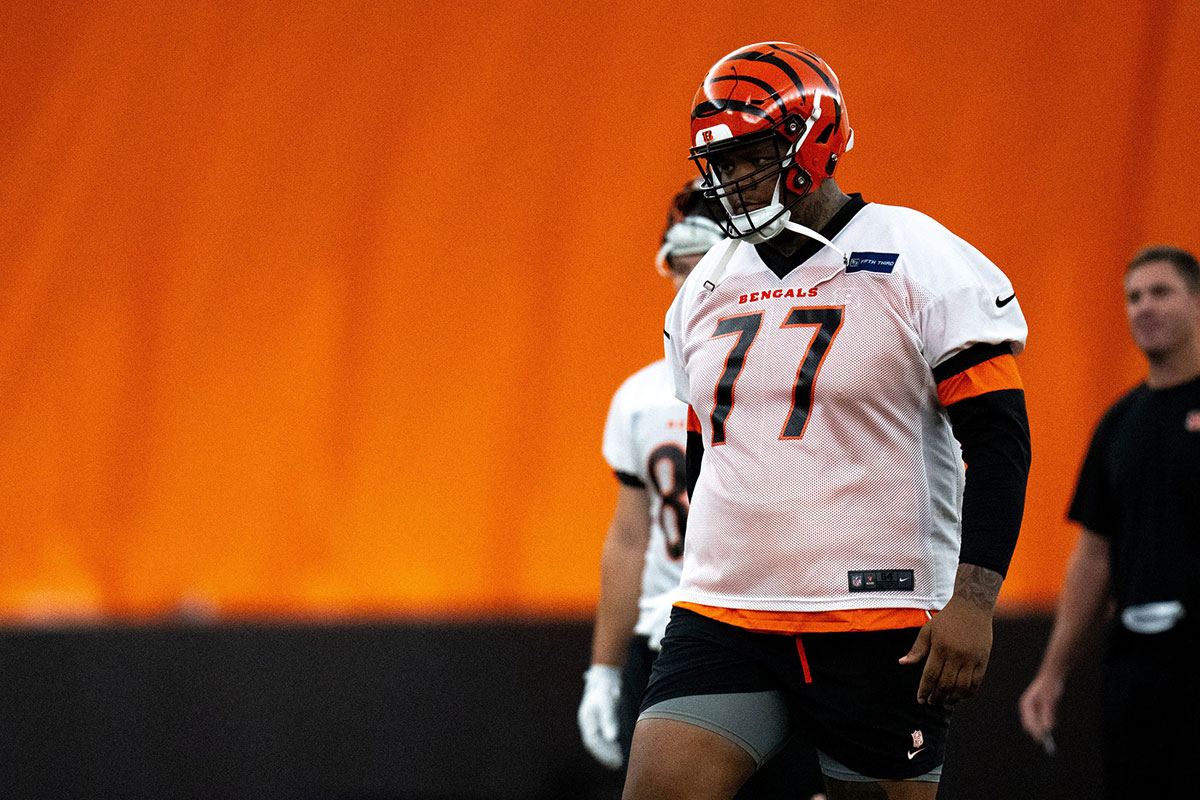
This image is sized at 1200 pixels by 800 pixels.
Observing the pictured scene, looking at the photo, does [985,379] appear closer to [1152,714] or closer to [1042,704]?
[1152,714]

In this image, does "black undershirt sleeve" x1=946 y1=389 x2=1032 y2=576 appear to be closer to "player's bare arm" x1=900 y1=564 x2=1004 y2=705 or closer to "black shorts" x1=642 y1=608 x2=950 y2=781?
"player's bare arm" x1=900 y1=564 x2=1004 y2=705

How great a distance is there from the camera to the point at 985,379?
→ 76.9 inches

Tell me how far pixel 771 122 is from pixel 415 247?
3.10 m

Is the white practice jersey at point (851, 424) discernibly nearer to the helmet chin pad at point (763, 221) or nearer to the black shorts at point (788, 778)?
the helmet chin pad at point (763, 221)

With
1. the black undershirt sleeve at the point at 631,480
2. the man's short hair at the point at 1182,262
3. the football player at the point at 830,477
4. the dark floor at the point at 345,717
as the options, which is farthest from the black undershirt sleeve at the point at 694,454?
the dark floor at the point at 345,717

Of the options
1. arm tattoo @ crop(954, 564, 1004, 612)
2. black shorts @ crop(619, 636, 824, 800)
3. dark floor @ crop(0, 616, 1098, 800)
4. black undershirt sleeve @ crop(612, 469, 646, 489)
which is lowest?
dark floor @ crop(0, 616, 1098, 800)

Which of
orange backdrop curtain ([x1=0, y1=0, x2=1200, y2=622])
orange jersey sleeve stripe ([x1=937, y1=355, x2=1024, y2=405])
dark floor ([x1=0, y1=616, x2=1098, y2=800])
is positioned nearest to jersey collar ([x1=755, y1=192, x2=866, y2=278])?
orange jersey sleeve stripe ([x1=937, y1=355, x2=1024, y2=405])

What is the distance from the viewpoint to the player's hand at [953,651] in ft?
6.07

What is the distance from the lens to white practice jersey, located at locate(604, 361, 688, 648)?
10.1ft

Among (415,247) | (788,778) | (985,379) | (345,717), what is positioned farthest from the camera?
(415,247)

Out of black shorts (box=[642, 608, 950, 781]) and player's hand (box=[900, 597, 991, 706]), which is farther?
black shorts (box=[642, 608, 950, 781])

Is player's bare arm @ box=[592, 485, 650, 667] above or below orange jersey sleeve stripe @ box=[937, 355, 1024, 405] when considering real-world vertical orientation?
below

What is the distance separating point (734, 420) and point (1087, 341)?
3692 mm

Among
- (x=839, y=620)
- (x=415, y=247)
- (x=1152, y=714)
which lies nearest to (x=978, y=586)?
(x=839, y=620)
